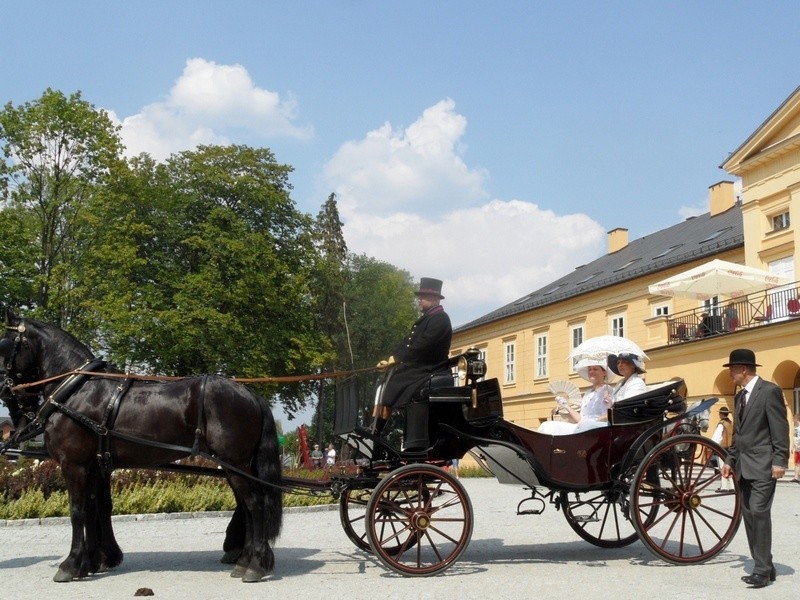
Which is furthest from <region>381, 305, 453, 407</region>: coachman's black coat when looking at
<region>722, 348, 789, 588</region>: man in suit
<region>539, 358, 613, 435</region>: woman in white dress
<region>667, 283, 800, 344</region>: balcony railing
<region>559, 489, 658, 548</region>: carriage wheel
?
<region>667, 283, 800, 344</region>: balcony railing

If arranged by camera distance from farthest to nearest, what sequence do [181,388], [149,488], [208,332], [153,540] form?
1. [208,332]
2. [149,488]
3. [153,540]
4. [181,388]

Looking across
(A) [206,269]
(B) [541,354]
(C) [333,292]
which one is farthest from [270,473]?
(C) [333,292]

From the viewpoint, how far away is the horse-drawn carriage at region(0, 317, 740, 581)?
7449 millimetres

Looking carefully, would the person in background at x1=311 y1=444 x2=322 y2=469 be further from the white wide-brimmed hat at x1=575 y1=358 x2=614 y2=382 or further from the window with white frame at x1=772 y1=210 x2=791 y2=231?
the window with white frame at x1=772 y1=210 x2=791 y2=231

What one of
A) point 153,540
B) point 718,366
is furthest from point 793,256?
point 153,540

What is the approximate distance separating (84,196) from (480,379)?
28.2m

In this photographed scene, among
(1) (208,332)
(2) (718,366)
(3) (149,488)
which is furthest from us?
(1) (208,332)

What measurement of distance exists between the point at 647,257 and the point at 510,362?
972 centimetres

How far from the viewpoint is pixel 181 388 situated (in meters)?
7.74

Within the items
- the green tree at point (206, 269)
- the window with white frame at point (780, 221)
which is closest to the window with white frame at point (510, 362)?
the green tree at point (206, 269)

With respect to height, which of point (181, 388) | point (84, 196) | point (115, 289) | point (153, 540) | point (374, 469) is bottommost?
point (153, 540)

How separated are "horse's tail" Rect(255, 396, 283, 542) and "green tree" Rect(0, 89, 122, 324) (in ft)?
84.7

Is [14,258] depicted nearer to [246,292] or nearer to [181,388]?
[246,292]

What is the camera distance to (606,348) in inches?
356
